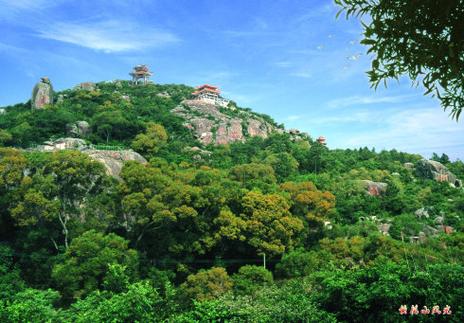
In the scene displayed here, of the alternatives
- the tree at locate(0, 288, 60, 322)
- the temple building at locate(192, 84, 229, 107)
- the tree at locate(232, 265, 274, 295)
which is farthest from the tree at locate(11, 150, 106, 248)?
the temple building at locate(192, 84, 229, 107)

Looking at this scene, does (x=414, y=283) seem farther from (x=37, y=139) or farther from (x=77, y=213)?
(x=37, y=139)

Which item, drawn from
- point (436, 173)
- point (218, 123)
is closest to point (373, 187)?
point (436, 173)

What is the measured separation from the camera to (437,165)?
31734 mm

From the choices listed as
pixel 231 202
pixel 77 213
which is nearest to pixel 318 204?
pixel 231 202

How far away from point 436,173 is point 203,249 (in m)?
23.5

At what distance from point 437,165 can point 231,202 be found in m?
22.6

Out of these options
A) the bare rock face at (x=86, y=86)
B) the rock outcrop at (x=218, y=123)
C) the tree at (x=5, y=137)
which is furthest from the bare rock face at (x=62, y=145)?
the bare rock face at (x=86, y=86)

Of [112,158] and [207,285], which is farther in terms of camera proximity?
[112,158]

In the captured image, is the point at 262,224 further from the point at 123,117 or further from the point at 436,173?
the point at 436,173

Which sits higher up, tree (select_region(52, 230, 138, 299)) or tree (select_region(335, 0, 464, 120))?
tree (select_region(335, 0, 464, 120))

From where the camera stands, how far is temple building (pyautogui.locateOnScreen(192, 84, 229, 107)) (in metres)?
47.5

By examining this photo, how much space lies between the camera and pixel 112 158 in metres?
18.4

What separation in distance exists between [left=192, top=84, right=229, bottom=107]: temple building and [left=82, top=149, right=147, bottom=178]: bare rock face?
26.4 metres

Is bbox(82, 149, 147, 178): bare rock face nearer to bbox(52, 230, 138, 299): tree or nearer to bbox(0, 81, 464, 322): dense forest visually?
bbox(0, 81, 464, 322): dense forest
